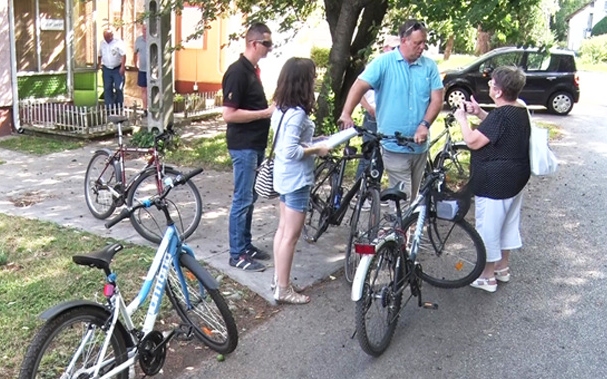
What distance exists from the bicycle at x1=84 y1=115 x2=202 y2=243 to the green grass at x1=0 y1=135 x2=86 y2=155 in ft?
12.2

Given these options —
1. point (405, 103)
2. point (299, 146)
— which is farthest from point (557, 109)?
point (299, 146)

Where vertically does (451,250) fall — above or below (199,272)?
below

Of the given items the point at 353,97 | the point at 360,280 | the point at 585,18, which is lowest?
the point at 360,280

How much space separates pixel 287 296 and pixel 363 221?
87 cm

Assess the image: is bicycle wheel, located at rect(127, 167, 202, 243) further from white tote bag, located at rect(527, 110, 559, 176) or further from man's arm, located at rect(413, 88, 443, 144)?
white tote bag, located at rect(527, 110, 559, 176)

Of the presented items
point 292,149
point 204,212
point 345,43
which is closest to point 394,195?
point 292,149

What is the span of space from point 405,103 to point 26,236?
3692 millimetres

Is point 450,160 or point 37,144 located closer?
point 450,160

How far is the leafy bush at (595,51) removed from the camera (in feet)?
120

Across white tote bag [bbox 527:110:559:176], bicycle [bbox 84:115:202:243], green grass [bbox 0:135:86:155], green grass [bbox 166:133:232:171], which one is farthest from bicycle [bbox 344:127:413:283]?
green grass [bbox 0:135:86:155]

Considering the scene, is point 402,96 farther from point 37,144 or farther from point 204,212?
point 37,144

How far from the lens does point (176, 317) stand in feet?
14.5

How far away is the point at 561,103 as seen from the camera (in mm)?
16312

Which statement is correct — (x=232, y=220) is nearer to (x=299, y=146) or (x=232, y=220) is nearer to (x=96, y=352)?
(x=299, y=146)
